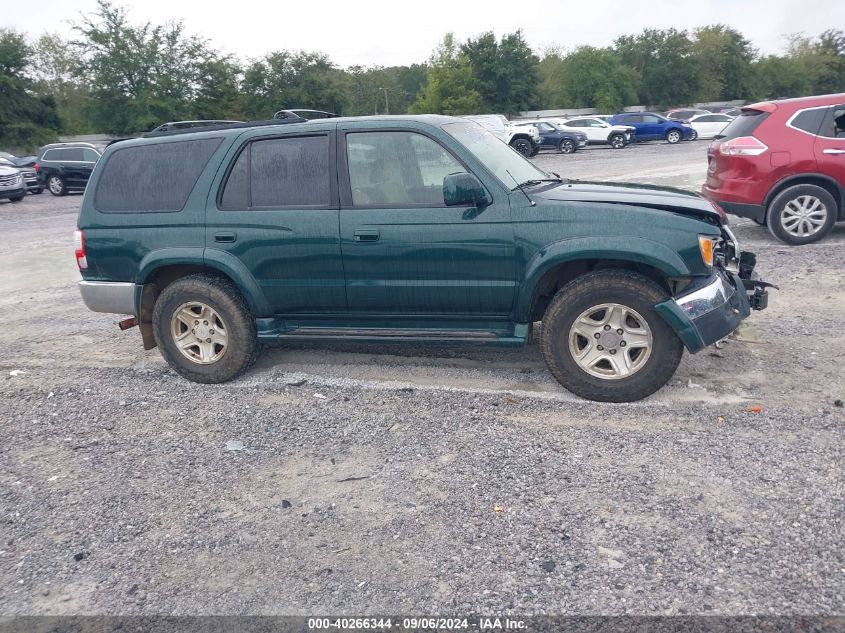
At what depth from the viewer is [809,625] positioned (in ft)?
8.87

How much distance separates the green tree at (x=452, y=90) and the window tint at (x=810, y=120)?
129ft

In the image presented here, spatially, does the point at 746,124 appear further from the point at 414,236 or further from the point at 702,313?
the point at 414,236

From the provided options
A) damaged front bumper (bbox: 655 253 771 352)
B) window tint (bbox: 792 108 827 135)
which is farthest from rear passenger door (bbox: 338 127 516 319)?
window tint (bbox: 792 108 827 135)

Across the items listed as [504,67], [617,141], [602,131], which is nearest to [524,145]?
[602,131]

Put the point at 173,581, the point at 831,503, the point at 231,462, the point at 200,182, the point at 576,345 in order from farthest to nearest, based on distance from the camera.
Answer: the point at 200,182
the point at 576,345
the point at 231,462
the point at 831,503
the point at 173,581

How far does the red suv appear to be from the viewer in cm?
861

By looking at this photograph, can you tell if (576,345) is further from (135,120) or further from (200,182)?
(135,120)

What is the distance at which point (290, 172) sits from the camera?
5156 mm

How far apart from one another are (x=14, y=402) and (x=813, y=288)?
7.15 metres

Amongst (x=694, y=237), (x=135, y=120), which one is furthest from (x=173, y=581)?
(x=135, y=120)

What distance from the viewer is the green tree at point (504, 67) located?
49938 millimetres

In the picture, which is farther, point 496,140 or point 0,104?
point 0,104

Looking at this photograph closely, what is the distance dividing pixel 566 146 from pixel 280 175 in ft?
88.9

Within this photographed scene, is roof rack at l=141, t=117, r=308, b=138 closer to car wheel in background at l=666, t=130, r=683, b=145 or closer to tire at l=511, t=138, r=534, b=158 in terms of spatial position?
tire at l=511, t=138, r=534, b=158
